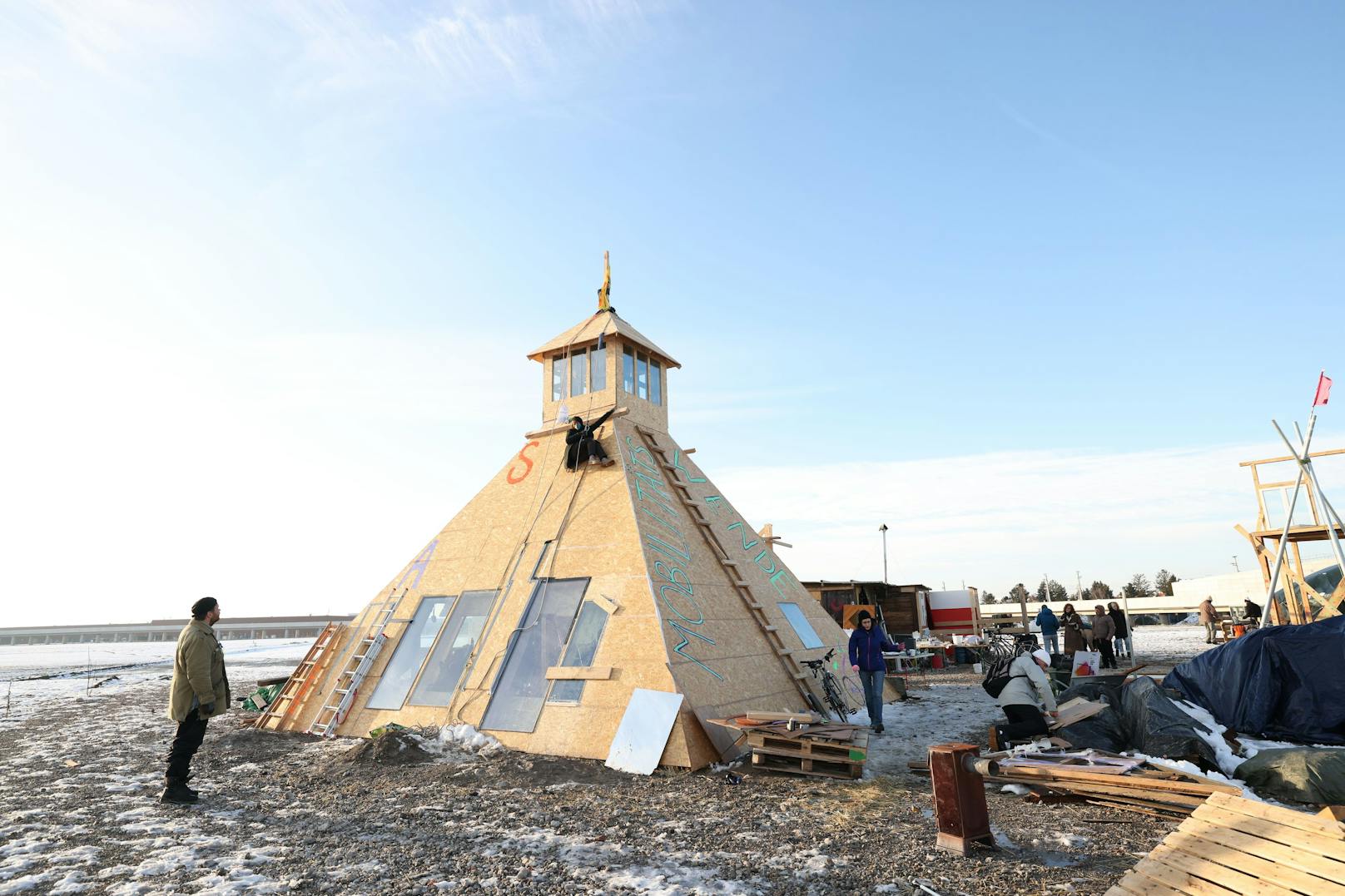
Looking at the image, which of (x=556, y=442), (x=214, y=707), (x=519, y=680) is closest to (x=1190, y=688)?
(x=519, y=680)

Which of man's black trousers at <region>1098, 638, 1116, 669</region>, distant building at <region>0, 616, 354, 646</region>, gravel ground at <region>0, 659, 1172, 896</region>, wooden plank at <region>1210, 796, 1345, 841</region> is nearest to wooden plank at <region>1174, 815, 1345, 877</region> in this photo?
wooden plank at <region>1210, 796, 1345, 841</region>

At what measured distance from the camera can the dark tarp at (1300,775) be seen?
7727 millimetres

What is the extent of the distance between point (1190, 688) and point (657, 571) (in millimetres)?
8861

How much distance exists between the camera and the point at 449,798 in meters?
8.42

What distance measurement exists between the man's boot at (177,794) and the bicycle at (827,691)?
927 centimetres

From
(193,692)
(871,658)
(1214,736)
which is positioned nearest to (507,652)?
(193,692)

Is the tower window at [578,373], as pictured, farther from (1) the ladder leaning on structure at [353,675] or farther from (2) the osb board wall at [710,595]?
(1) the ladder leaning on structure at [353,675]

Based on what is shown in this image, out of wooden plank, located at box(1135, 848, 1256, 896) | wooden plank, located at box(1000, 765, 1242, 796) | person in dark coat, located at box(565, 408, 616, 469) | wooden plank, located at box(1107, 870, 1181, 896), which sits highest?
person in dark coat, located at box(565, 408, 616, 469)

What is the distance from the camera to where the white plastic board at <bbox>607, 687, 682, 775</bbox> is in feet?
31.0

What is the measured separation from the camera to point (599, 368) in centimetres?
1580

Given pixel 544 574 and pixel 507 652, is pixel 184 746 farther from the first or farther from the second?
pixel 544 574

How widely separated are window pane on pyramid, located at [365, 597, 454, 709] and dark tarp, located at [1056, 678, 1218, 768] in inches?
408

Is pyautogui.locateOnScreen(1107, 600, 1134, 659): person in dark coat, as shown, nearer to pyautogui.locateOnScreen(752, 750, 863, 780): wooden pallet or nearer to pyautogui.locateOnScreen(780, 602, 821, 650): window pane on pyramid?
pyautogui.locateOnScreen(780, 602, 821, 650): window pane on pyramid

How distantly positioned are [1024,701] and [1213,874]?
548cm
